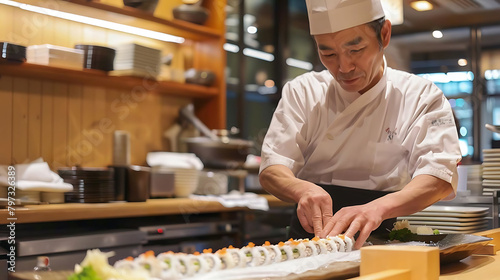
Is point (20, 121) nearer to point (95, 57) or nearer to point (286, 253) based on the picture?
point (95, 57)

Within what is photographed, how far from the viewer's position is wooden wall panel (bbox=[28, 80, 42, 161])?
3.40 meters

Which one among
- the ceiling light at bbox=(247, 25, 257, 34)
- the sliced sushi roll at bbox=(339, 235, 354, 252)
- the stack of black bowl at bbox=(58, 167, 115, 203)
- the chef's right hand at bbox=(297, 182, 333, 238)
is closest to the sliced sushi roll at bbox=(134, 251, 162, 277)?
the sliced sushi roll at bbox=(339, 235, 354, 252)

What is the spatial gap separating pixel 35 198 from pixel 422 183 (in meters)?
2.04

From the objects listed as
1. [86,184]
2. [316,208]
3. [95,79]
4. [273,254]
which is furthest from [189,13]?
[273,254]

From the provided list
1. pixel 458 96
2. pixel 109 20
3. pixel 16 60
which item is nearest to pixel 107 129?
pixel 109 20

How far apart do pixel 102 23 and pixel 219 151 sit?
1.12 m

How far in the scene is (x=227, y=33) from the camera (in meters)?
4.89

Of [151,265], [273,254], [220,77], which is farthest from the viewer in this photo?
[220,77]

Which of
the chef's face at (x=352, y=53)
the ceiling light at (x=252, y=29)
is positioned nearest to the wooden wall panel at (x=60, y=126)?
the ceiling light at (x=252, y=29)

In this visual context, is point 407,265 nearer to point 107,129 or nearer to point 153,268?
point 153,268

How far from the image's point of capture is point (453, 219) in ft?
6.42

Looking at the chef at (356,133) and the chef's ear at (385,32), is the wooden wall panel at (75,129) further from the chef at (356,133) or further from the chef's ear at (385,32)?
the chef's ear at (385,32)

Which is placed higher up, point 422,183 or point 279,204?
point 422,183

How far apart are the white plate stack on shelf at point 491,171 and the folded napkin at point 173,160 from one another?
216 centimetres
